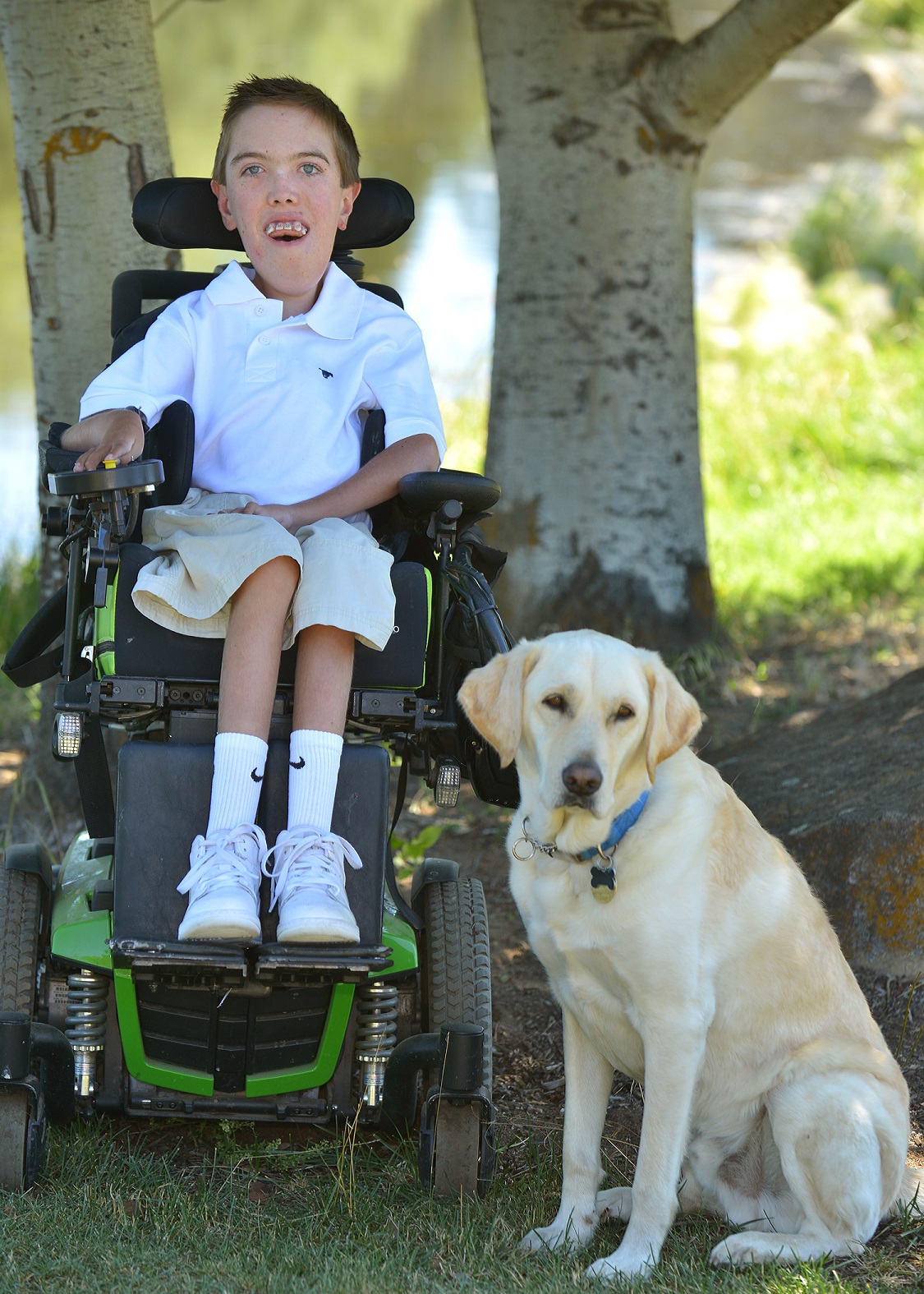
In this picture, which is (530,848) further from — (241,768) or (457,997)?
(241,768)

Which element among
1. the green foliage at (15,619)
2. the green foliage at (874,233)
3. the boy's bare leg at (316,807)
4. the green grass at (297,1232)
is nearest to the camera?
the green grass at (297,1232)

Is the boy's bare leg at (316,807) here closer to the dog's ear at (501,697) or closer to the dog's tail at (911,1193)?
the dog's ear at (501,697)

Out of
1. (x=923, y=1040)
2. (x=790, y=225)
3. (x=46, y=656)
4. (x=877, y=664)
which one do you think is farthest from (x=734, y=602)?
(x=790, y=225)

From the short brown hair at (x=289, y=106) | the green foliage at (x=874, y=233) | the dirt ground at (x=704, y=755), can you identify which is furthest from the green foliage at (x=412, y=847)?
the green foliage at (x=874, y=233)

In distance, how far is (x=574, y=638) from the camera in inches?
105

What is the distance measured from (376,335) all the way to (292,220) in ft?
1.09

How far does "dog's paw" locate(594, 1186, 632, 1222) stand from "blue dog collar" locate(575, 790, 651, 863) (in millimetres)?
729

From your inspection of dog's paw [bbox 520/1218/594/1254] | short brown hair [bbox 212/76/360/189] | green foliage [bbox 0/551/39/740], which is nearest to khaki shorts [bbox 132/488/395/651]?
short brown hair [bbox 212/76/360/189]

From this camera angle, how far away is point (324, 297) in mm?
3469

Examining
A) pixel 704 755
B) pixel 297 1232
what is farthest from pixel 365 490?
pixel 704 755

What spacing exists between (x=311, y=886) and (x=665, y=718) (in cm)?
73

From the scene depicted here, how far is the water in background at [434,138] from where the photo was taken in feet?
36.8

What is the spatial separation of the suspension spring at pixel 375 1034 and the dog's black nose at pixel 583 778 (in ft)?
2.40

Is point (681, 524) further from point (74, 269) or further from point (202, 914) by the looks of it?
point (202, 914)
